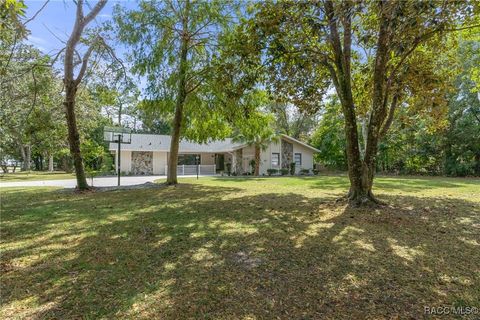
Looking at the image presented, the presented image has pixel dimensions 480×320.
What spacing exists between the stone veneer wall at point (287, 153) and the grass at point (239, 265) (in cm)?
2037

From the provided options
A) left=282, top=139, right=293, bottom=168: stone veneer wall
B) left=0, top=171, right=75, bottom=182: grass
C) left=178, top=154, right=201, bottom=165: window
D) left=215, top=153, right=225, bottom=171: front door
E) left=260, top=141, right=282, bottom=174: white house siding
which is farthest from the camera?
left=215, top=153, right=225, bottom=171: front door

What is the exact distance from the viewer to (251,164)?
85.6 ft

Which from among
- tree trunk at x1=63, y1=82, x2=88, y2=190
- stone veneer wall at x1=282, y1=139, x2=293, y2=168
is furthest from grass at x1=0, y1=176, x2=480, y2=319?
stone veneer wall at x1=282, y1=139, x2=293, y2=168

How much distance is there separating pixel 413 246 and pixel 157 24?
11.9m

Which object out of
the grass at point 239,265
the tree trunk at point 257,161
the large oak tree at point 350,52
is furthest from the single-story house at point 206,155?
the grass at point 239,265

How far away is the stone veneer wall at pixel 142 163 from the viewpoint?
28703mm

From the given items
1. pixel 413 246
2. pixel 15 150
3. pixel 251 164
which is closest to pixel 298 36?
pixel 413 246

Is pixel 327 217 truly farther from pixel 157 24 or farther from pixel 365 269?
pixel 157 24

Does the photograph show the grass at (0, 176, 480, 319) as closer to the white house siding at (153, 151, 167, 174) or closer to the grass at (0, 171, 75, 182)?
the grass at (0, 171, 75, 182)

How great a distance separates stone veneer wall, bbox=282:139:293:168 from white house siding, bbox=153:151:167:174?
1183 centimetres

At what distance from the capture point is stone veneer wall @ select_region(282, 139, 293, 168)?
27.6m

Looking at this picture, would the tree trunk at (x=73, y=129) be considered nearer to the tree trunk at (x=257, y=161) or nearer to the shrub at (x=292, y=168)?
the tree trunk at (x=257, y=161)

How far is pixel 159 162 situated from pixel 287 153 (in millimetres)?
12677

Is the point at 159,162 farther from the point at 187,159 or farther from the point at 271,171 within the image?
the point at 271,171
